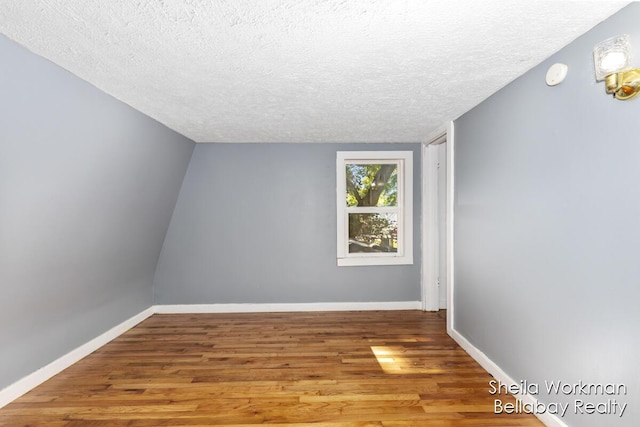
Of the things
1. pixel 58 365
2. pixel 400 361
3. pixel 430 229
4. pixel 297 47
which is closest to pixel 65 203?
pixel 58 365

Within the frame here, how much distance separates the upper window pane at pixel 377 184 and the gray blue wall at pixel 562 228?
5.02 ft

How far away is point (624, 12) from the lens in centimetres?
143

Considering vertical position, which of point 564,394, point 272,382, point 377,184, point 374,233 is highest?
point 377,184

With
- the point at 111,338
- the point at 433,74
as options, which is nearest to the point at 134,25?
the point at 433,74

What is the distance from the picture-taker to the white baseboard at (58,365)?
2.19 metres

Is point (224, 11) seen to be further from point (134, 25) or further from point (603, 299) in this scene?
point (603, 299)

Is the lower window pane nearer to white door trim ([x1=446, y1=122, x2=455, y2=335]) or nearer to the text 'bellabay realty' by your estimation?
white door trim ([x1=446, y1=122, x2=455, y2=335])

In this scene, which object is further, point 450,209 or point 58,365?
point 450,209

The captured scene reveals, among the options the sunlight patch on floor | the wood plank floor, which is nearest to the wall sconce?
the wood plank floor

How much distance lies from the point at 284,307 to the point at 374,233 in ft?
5.03

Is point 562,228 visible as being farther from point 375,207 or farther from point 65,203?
point 65,203

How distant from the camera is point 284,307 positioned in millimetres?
4129

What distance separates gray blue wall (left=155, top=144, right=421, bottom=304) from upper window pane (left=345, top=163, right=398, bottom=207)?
0.89ft

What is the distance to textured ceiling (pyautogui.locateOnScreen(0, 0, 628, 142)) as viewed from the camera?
4.56ft
